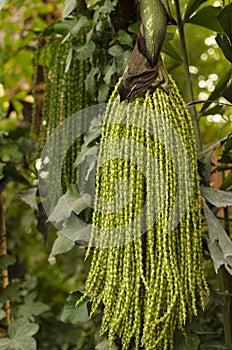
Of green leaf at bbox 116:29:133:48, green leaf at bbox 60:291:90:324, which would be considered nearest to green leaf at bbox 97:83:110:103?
green leaf at bbox 116:29:133:48

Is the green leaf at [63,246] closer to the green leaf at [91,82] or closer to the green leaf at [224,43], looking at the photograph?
the green leaf at [91,82]

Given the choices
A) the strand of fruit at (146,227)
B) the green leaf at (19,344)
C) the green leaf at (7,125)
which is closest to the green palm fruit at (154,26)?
the strand of fruit at (146,227)

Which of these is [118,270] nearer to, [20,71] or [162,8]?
[162,8]

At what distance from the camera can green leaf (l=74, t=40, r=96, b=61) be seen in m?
1.23

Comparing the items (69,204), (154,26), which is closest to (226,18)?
(154,26)

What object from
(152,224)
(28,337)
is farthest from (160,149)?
(28,337)

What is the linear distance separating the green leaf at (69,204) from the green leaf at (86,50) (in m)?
0.28

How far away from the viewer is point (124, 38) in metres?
1.22

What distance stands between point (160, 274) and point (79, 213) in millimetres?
347

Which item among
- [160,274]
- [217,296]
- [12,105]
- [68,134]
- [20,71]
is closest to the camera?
[160,274]

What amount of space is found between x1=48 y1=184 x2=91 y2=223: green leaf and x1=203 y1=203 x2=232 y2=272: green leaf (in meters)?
0.26

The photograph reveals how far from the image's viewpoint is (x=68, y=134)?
4.18ft

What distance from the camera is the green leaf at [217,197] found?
1005 mm

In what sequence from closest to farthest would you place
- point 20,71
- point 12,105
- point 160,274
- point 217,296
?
point 160,274 < point 217,296 < point 12,105 < point 20,71
